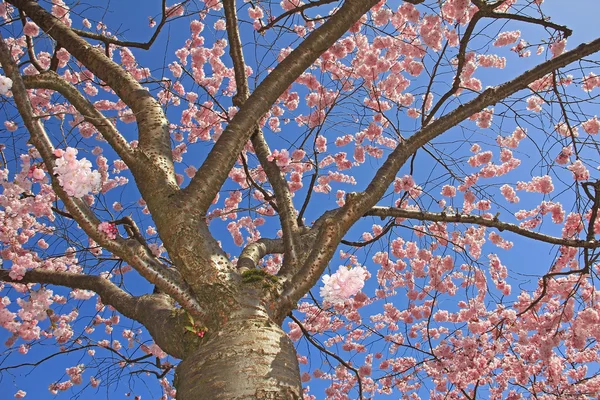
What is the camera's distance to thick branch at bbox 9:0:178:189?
2.49 meters

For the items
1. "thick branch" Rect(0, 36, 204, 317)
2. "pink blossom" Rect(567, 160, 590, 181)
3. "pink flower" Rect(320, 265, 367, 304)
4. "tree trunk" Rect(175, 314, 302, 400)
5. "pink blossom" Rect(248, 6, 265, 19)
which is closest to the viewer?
"tree trunk" Rect(175, 314, 302, 400)

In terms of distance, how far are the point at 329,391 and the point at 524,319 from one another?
146 inches

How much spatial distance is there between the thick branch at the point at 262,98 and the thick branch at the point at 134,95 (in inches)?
8.8

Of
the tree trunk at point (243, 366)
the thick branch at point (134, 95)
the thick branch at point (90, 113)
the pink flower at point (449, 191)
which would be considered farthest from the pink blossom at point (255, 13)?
the tree trunk at point (243, 366)

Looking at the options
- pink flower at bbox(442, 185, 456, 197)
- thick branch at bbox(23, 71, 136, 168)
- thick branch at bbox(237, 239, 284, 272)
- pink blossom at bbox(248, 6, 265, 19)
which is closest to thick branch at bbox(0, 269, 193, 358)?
thick branch at bbox(237, 239, 284, 272)

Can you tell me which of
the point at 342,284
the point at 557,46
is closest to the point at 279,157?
the point at 342,284

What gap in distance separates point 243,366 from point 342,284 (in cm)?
83

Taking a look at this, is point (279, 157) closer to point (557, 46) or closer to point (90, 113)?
point (90, 113)

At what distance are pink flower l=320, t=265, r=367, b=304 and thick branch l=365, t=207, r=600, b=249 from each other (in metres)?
1.43

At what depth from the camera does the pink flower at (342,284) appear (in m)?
2.30

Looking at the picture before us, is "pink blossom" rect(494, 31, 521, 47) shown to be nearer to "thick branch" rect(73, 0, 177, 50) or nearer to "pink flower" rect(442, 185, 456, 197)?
"pink flower" rect(442, 185, 456, 197)

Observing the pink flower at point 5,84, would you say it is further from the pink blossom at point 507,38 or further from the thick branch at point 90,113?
the pink blossom at point 507,38

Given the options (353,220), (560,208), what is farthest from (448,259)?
(353,220)

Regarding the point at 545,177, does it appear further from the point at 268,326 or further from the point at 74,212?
the point at 74,212
